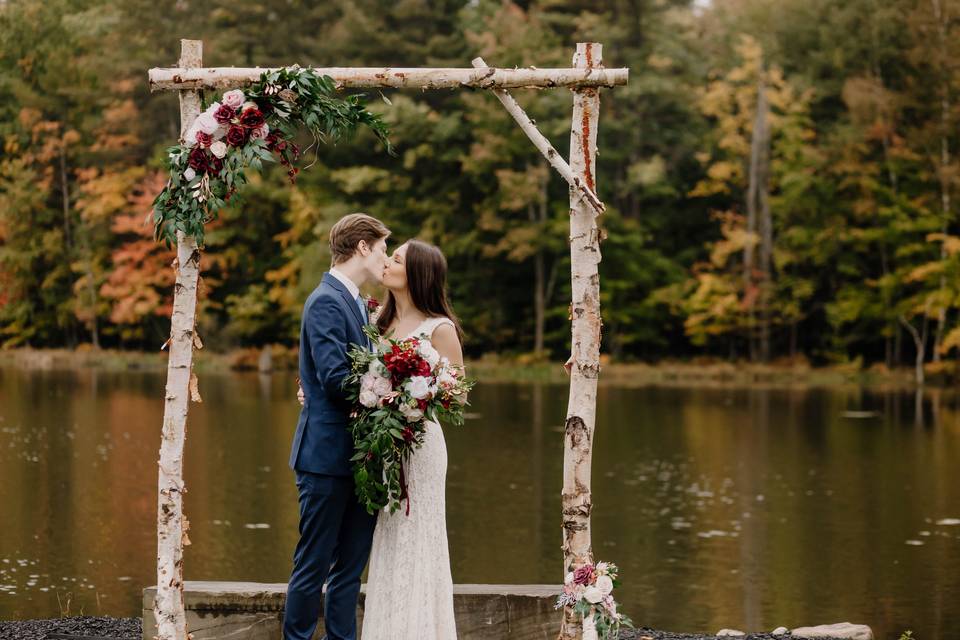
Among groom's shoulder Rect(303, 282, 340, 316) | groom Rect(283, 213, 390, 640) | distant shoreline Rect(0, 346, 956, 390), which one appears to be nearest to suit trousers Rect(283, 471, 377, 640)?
groom Rect(283, 213, 390, 640)

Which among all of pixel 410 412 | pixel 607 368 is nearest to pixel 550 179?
pixel 607 368

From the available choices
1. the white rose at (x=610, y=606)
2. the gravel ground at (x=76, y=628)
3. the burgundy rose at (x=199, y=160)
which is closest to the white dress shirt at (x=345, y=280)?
the burgundy rose at (x=199, y=160)

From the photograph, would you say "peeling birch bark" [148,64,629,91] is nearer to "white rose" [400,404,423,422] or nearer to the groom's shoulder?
the groom's shoulder

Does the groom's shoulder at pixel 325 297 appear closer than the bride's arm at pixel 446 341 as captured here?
Yes

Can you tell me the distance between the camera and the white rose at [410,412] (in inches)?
208

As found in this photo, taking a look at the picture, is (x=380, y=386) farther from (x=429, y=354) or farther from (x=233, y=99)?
(x=233, y=99)

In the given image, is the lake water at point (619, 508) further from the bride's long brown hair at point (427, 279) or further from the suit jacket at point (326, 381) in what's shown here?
the suit jacket at point (326, 381)

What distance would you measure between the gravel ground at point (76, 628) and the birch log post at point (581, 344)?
7.23 ft

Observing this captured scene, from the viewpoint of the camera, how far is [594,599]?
5.54 meters

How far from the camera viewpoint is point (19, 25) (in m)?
41.0

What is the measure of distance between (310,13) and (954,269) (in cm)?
2095

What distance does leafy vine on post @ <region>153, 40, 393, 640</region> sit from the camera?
5547mm

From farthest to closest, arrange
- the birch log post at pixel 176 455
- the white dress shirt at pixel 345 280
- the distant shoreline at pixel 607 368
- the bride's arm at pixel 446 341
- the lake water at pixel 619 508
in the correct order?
1. the distant shoreline at pixel 607 368
2. the lake water at pixel 619 508
3. the bride's arm at pixel 446 341
4. the birch log post at pixel 176 455
5. the white dress shirt at pixel 345 280

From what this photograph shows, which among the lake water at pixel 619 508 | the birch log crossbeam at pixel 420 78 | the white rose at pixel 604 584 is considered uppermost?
the birch log crossbeam at pixel 420 78
